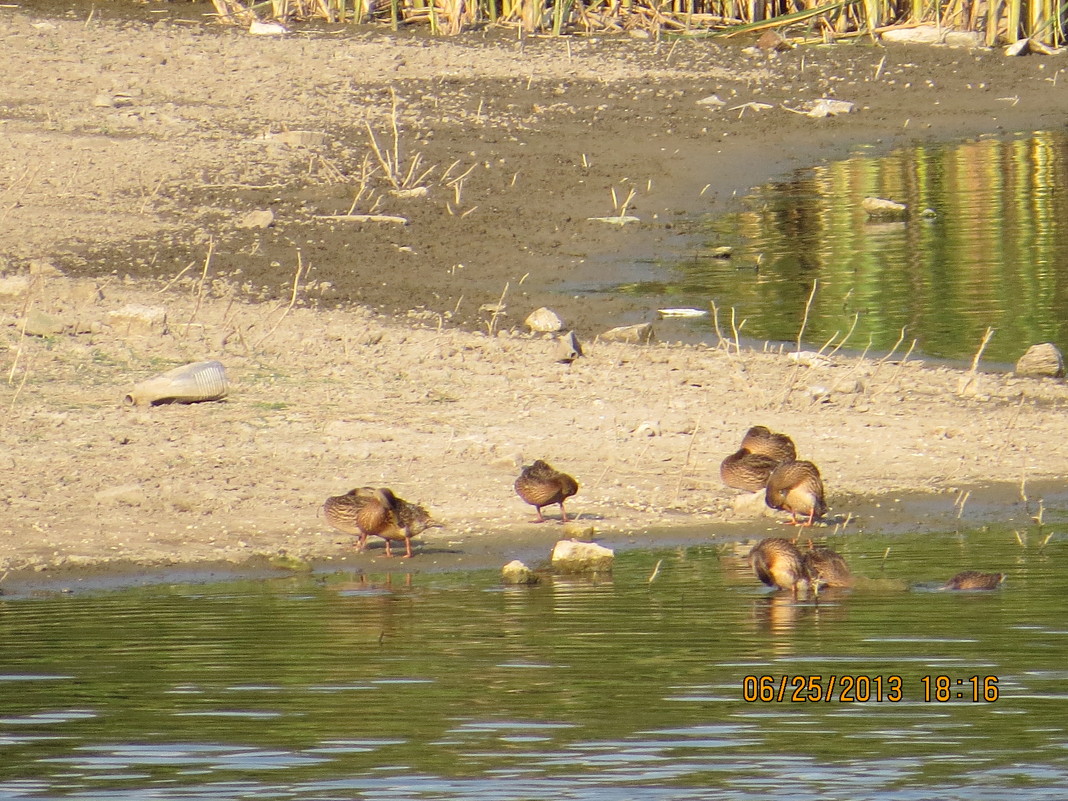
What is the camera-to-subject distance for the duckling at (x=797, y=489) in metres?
8.23

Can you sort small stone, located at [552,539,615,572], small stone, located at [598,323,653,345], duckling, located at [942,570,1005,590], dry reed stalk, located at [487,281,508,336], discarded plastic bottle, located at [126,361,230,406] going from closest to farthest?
duckling, located at [942,570,1005,590] < small stone, located at [552,539,615,572] < discarded plastic bottle, located at [126,361,230,406] < dry reed stalk, located at [487,281,508,336] < small stone, located at [598,323,653,345]

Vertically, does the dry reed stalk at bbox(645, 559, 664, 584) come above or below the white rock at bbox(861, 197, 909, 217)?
below

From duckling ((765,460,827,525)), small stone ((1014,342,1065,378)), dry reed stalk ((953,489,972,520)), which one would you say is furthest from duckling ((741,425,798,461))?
small stone ((1014,342,1065,378))

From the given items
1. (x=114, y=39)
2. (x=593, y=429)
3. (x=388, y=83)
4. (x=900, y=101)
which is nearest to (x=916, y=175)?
(x=900, y=101)

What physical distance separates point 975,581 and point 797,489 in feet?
4.18

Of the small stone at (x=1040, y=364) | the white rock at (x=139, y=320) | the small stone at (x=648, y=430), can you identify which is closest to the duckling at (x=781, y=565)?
the small stone at (x=648, y=430)

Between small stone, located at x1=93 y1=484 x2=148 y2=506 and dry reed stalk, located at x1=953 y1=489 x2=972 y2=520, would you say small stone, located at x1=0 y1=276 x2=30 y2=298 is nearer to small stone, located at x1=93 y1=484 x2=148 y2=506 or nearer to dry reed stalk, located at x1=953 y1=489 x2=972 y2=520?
small stone, located at x1=93 y1=484 x2=148 y2=506

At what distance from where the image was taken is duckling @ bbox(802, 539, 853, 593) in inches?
281

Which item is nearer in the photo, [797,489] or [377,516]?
[377,516]

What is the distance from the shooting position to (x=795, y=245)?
16.4 meters

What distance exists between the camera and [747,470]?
8586 mm

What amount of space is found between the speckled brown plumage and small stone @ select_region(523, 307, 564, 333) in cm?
392

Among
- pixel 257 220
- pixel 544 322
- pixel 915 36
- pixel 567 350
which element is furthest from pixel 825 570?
pixel 915 36

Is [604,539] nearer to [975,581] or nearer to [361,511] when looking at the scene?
[361,511]
